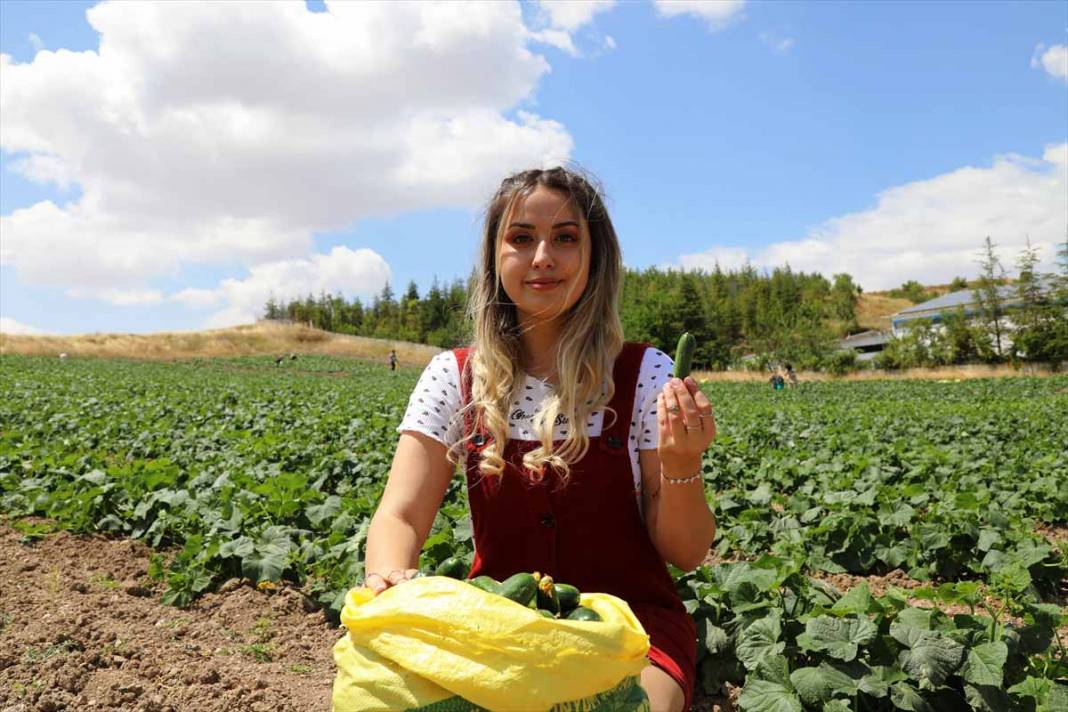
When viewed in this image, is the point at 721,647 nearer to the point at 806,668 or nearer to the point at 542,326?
the point at 806,668

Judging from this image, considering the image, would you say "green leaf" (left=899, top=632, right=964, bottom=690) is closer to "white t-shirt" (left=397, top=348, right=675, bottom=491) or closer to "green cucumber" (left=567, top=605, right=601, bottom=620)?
"white t-shirt" (left=397, top=348, right=675, bottom=491)

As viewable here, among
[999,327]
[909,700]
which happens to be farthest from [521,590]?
[999,327]

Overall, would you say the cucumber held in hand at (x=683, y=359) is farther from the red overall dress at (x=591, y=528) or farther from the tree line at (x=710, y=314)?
the tree line at (x=710, y=314)

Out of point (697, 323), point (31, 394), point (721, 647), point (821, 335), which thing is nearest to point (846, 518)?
point (721, 647)

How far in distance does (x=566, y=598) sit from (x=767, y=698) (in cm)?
130

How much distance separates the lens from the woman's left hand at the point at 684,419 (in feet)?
6.30

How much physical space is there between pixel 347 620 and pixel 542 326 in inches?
49.1

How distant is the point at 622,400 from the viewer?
2379 mm

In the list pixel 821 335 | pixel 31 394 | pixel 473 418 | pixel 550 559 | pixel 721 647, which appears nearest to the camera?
pixel 550 559

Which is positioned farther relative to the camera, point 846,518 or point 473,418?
point 846,518

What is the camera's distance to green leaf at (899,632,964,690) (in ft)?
8.71

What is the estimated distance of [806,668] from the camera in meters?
2.71

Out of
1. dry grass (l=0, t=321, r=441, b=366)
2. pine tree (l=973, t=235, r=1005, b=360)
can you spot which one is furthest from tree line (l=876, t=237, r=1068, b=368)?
dry grass (l=0, t=321, r=441, b=366)

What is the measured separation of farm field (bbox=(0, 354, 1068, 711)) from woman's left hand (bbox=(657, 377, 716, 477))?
4.00 ft
